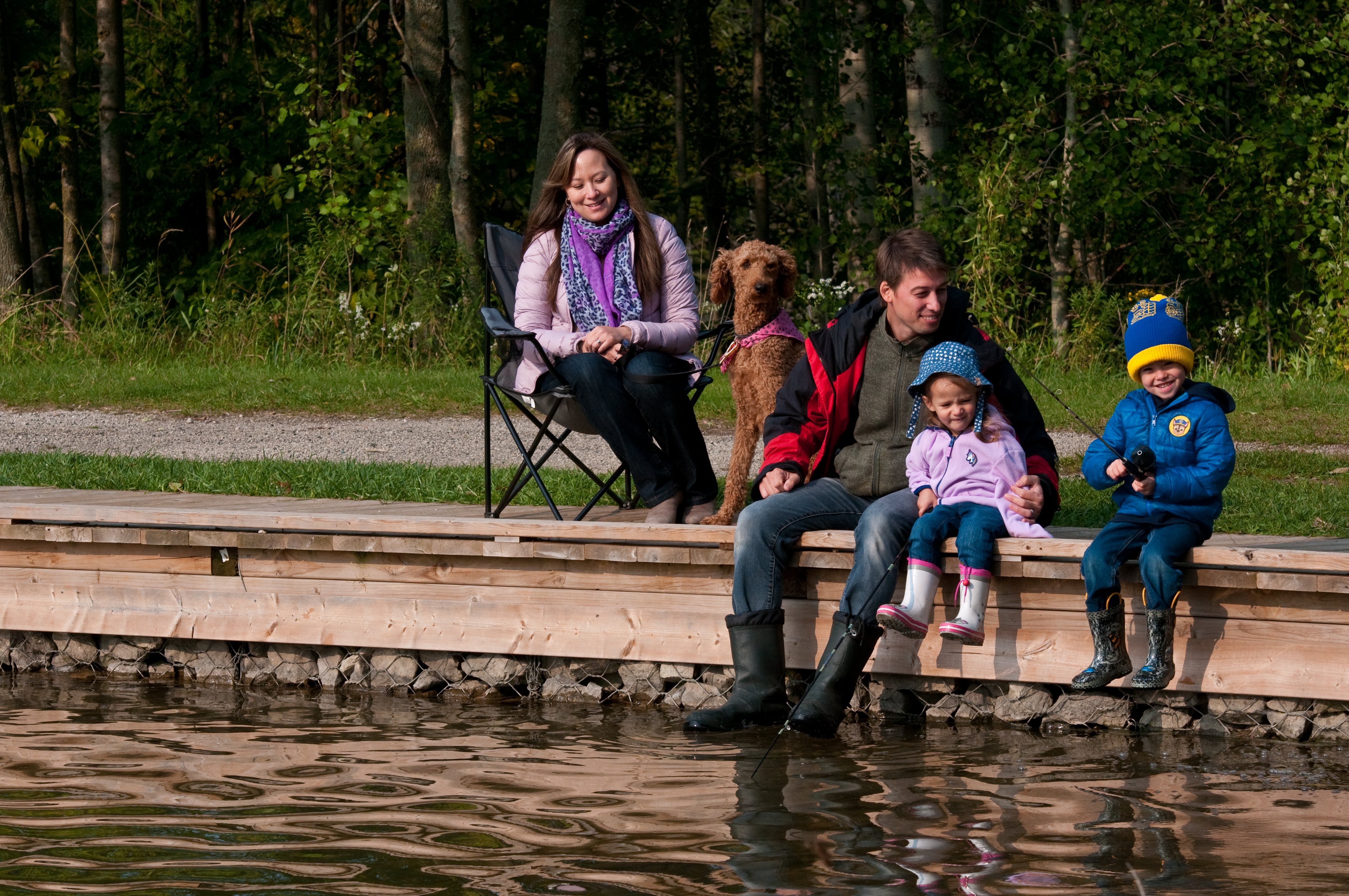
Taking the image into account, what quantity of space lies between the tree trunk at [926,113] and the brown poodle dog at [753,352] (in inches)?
349

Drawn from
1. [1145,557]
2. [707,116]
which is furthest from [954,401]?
[707,116]

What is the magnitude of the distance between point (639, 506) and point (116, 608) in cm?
197

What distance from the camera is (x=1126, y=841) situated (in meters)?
3.37

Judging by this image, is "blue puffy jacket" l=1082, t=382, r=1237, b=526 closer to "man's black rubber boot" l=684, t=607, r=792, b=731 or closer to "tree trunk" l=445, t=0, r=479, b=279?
"man's black rubber boot" l=684, t=607, r=792, b=731

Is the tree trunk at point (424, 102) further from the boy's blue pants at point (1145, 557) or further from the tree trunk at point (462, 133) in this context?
the boy's blue pants at point (1145, 557)

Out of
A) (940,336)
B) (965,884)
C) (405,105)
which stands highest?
(405,105)

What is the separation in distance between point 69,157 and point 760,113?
8.12 metres

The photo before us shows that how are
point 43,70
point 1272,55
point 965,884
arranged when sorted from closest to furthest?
point 965,884, point 1272,55, point 43,70

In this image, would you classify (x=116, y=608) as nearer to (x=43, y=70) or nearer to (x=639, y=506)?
(x=639, y=506)

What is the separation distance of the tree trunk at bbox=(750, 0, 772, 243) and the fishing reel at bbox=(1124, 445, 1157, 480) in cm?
1439

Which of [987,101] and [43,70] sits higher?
[43,70]

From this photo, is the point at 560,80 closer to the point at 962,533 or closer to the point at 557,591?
the point at 557,591

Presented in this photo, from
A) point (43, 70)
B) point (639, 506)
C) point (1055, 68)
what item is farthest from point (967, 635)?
point (43, 70)

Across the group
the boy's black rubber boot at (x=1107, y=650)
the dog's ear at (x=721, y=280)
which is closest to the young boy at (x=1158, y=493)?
the boy's black rubber boot at (x=1107, y=650)
